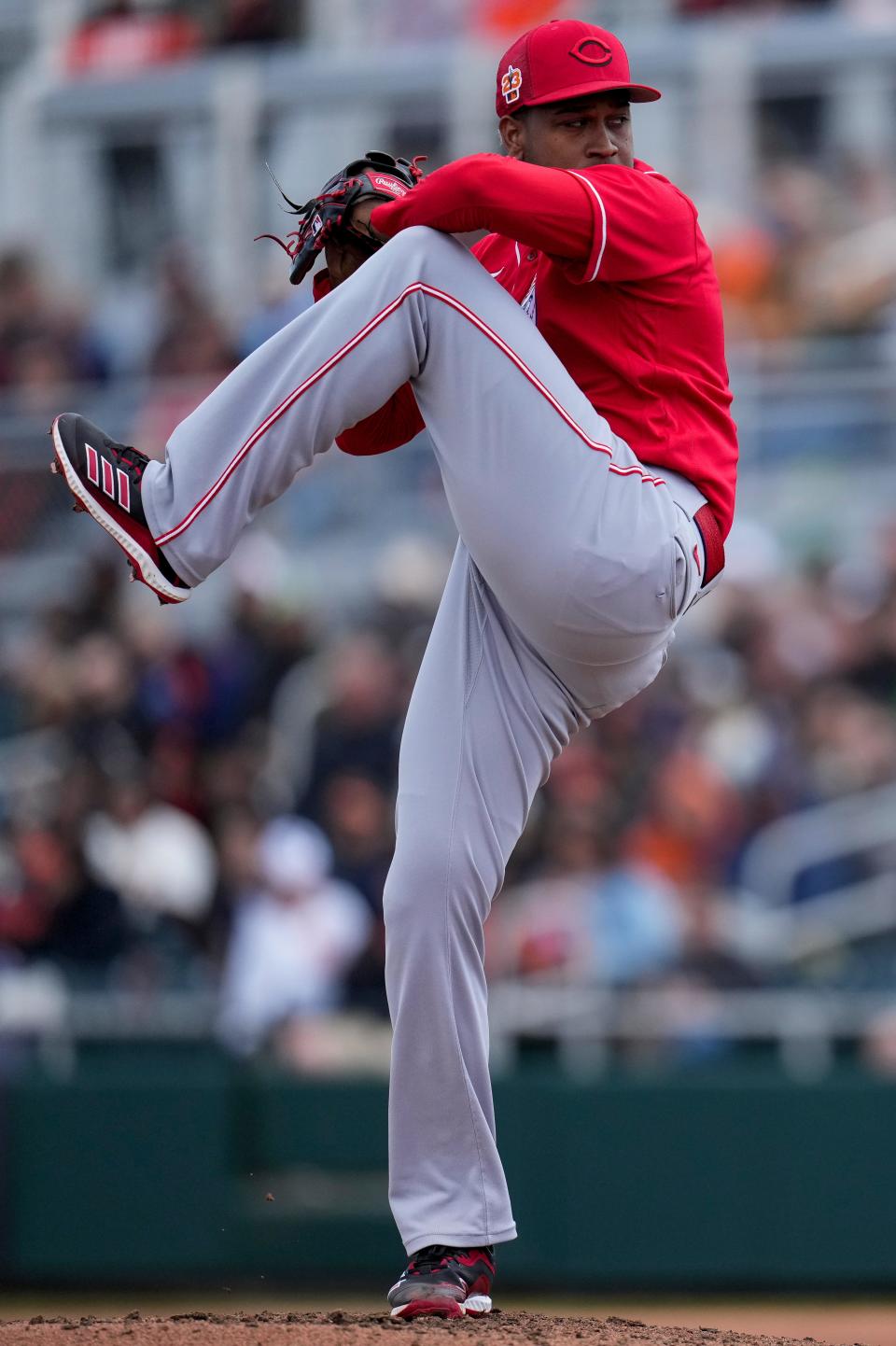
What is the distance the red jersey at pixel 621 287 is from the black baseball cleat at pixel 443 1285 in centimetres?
139

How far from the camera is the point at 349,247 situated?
3.73 metres

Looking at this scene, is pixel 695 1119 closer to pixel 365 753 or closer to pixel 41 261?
pixel 365 753

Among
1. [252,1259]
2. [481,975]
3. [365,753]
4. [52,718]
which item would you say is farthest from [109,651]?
[481,975]

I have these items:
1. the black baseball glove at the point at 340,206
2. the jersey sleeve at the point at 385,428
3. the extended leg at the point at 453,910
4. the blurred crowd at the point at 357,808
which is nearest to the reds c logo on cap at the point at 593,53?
the black baseball glove at the point at 340,206

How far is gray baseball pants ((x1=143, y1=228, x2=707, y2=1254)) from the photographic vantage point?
3402mm

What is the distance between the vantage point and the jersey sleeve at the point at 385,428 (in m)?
3.92

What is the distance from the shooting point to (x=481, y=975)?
3.67 meters

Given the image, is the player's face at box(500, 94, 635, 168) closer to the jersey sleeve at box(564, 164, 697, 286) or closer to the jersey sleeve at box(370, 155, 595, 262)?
the jersey sleeve at box(564, 164, 697, 286)

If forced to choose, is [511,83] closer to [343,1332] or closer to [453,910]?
[453,910]

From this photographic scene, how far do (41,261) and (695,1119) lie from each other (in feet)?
19.6

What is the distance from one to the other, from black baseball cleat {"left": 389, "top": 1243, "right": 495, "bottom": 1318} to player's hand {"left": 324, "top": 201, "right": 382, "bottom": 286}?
5.71 ft

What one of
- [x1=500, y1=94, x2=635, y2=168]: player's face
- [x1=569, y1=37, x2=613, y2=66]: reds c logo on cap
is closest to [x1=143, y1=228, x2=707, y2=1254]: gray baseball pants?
[x1=500, y1=94, x2=635, y2=168]: player's face

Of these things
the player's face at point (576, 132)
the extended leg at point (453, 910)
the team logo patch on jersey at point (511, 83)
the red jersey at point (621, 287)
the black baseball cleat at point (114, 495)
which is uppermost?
the team logo patch on jersey at point (511, 83)

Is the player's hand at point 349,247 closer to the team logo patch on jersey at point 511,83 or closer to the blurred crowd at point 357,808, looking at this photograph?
the team logo patch on jersey at point 511,83
